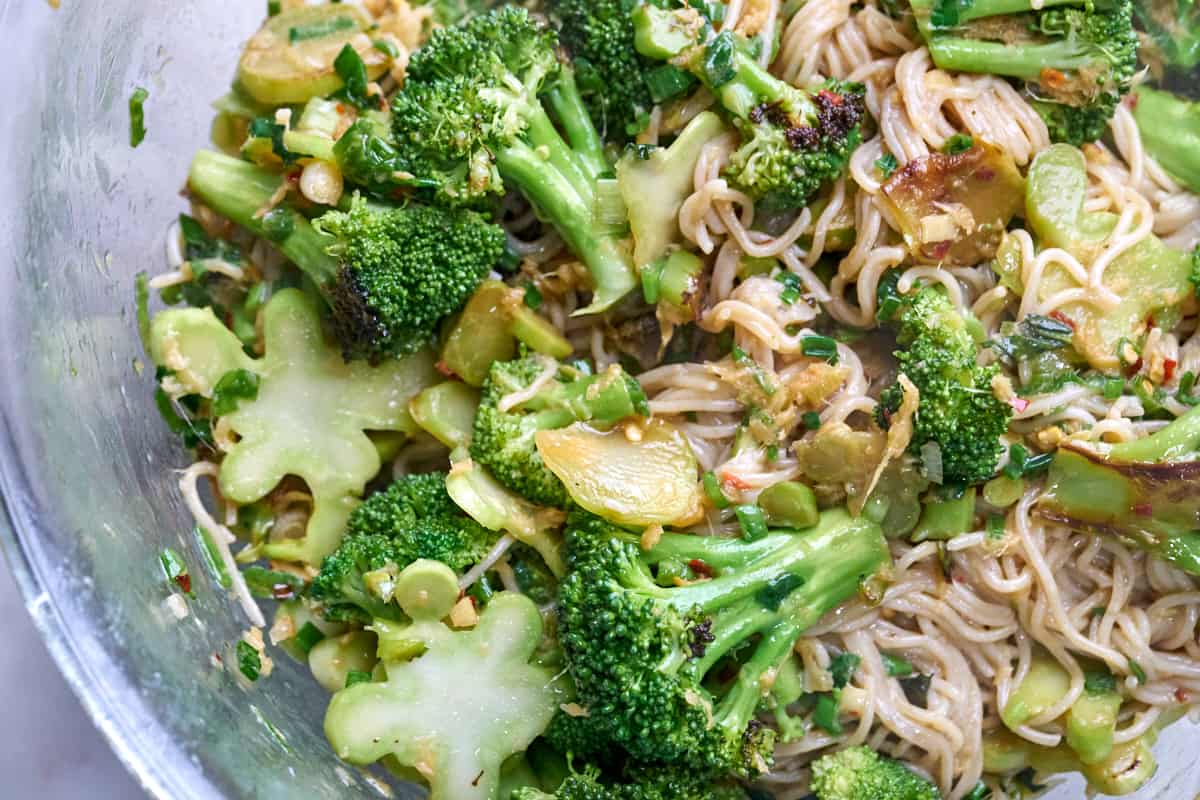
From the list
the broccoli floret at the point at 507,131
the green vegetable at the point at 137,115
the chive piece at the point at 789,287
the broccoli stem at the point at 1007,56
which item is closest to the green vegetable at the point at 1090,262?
the broccoli stem at the point at 1007,56

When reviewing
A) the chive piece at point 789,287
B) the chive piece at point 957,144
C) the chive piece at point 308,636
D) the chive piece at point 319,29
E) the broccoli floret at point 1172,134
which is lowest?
the chive piece at point 308,636

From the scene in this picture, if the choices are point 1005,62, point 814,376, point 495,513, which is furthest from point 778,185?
point 495,513

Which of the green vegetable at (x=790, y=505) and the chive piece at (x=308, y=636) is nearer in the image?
the green vegetable at (x=790, y=505)

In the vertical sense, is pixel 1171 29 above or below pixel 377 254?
above

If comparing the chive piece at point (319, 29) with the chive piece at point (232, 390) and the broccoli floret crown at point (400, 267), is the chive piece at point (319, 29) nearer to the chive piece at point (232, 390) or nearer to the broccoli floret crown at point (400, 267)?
the broccoli floret crown at point (400, 267)

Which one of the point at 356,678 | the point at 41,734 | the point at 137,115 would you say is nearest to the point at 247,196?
the point at 137,115

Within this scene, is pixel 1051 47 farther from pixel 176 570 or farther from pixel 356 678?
pixel 176 570
